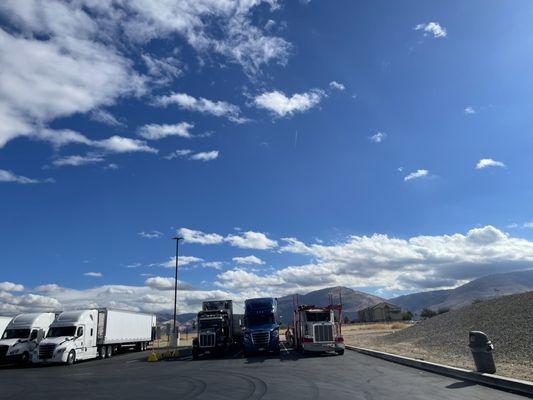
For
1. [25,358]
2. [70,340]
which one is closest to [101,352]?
[70,340]

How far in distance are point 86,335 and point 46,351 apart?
3283mm

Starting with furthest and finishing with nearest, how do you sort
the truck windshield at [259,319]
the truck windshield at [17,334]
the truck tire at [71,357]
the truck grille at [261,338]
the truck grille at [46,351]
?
the truck windshield at [17,334] → the truck windshield at [259,319] → the truck tire at [71,357] → the truck grille at [46,351] → the truck grille at [261,338]

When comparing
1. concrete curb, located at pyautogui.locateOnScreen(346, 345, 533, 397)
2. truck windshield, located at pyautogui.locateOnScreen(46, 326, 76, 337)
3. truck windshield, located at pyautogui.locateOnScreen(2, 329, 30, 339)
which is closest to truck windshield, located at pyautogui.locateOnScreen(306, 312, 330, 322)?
concrete curb, located at pyautogui.locateOnScreen(346, 345, 533, 397)

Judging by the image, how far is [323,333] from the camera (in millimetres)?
28844

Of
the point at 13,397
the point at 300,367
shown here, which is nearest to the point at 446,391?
the point at 300,367

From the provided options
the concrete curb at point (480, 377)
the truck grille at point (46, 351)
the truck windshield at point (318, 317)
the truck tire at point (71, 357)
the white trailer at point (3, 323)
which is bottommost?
the concrete curb at point (480, 377)

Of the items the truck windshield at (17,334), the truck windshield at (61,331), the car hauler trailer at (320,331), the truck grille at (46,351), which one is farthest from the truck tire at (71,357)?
the car hauler trailer at (320,331)

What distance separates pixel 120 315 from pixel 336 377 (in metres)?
26.8

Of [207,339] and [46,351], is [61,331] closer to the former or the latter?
[46,351]

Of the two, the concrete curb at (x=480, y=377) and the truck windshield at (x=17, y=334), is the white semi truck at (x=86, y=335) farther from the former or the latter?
the concrete curb at (x=480, y=377)

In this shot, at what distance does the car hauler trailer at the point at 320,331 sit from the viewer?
2853 cm

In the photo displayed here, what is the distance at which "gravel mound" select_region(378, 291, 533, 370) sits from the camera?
2122 centimetres

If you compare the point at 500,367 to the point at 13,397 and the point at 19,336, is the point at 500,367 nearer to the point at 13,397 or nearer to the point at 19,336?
the point at 13,397

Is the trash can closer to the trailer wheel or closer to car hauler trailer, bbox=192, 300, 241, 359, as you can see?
car hauler trailer, bbox=192, 300, 241, 359
